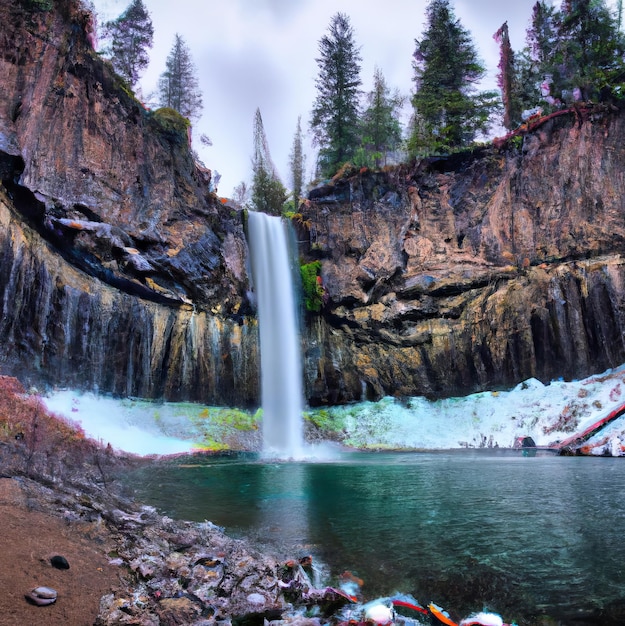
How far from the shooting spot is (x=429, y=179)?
1208 inches

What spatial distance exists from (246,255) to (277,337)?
19.5ft

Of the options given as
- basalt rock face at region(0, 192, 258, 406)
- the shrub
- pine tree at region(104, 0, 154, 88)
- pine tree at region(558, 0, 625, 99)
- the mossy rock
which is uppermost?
pine tree at region(104, 0, 154, 88)

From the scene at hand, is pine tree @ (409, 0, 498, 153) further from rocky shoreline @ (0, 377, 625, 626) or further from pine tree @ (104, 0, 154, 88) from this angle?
rocky shoreline @ (0, 377, 625, 626)

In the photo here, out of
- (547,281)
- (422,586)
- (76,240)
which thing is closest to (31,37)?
(76,240)

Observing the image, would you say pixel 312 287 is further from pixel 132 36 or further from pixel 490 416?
pixel 132 36

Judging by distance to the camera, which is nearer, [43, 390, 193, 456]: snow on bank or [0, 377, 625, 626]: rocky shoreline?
[0, 377, 625, 626]: rocky shoreline

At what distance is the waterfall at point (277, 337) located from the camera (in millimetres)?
26656

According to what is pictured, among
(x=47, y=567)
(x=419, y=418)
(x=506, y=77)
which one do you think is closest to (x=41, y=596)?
(x=47, y=567)

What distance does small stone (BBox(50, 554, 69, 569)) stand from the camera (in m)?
4.29

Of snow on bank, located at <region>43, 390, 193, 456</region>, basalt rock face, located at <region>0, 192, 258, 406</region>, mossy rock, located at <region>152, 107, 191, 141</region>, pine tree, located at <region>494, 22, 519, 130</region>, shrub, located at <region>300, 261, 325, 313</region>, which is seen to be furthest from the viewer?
pine tree, located at <region>494, 22, 519, 130</region>

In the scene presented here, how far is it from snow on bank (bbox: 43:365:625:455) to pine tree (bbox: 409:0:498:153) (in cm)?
1721

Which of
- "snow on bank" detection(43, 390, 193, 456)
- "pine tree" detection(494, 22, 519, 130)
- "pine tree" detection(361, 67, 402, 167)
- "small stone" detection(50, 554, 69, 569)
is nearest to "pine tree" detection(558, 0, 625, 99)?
"pine tree" detection(494, 22, 519, 130)

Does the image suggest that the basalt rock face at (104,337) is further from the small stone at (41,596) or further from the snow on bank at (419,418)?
the small stone at (41,596)

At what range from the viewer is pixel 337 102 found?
38.3m
